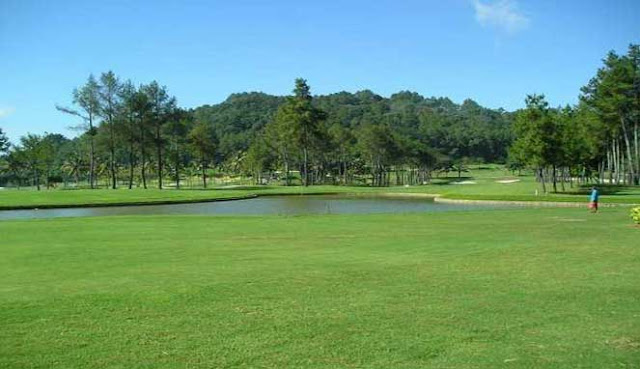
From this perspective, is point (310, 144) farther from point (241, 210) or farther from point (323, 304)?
point (323, 304)

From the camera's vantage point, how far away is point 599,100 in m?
77.9

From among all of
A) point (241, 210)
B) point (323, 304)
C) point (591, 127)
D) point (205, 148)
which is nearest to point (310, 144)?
point (205, 148)

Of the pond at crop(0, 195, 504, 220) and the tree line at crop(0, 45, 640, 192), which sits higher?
the tree line at crop(0, 45, 640, 192)

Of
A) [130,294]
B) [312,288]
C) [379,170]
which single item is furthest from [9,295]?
[379,170]

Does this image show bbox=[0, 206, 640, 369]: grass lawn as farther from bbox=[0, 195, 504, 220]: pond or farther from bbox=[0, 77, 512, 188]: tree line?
bbox=[0, 77, 512, 188]: tree line

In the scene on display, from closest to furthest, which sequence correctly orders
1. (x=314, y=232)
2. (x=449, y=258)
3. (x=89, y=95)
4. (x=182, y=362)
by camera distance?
(x=182, y=362) → (x=449, y=258) → (x=314, y=232) → (x=89, y=95)

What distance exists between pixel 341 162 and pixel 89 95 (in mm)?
67271

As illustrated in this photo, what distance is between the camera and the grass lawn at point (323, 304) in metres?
7.72

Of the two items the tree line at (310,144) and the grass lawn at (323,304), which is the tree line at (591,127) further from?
the grass lawn at (323,304)

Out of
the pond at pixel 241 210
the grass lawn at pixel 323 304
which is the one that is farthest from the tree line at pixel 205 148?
the grass lawn at pixel 323 304

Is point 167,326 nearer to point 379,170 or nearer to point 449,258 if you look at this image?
point 449,258

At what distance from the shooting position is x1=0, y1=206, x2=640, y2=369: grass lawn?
7723 millimetres

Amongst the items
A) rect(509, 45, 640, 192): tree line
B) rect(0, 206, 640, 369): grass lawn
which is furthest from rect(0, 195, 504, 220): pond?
rect(0, 206, 640, 369): grass lawn

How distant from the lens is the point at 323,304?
408 inches
